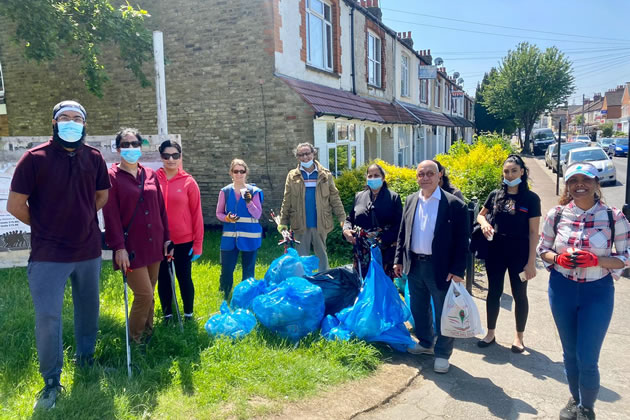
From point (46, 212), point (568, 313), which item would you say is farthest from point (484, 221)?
point (46, 212)

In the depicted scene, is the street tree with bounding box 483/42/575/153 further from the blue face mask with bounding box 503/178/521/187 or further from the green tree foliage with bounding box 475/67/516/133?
the blue face mask with bounding box 503/178/521/187

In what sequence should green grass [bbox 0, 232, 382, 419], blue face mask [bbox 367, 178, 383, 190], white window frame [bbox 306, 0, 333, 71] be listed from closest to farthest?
green grass [bbox 0, 232, 382, 419] < blue face mask [bbox 367, 178, 383, 190] < white window frame [bbox 306, 0, 333, 71]

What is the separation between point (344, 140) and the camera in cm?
1223

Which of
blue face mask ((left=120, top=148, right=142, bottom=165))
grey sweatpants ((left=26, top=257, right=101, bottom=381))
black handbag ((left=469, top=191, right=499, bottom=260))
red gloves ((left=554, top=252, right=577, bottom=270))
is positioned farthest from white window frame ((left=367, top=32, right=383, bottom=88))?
grey sweatpants ((left=26, top=257, right=101, bottom=381))

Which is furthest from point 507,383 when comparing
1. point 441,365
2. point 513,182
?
point 513,182

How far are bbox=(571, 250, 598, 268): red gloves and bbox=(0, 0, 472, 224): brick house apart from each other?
22.7 feet

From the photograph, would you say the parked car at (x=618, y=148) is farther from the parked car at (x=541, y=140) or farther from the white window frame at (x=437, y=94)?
the white window frame at (x=437, y=94)

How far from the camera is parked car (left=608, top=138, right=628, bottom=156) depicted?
35.8m

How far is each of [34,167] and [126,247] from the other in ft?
3.35

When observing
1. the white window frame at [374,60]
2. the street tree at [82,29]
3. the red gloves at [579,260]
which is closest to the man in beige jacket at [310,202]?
the red gloves at [579,260]

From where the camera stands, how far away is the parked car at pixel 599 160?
17.8 metres

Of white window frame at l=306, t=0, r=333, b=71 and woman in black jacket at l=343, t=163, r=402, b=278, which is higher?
white window frame at l=306, t=0, r=333, b=71

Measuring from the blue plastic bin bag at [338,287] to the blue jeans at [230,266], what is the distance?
0.99 metres

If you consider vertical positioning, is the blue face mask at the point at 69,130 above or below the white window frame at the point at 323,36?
below
